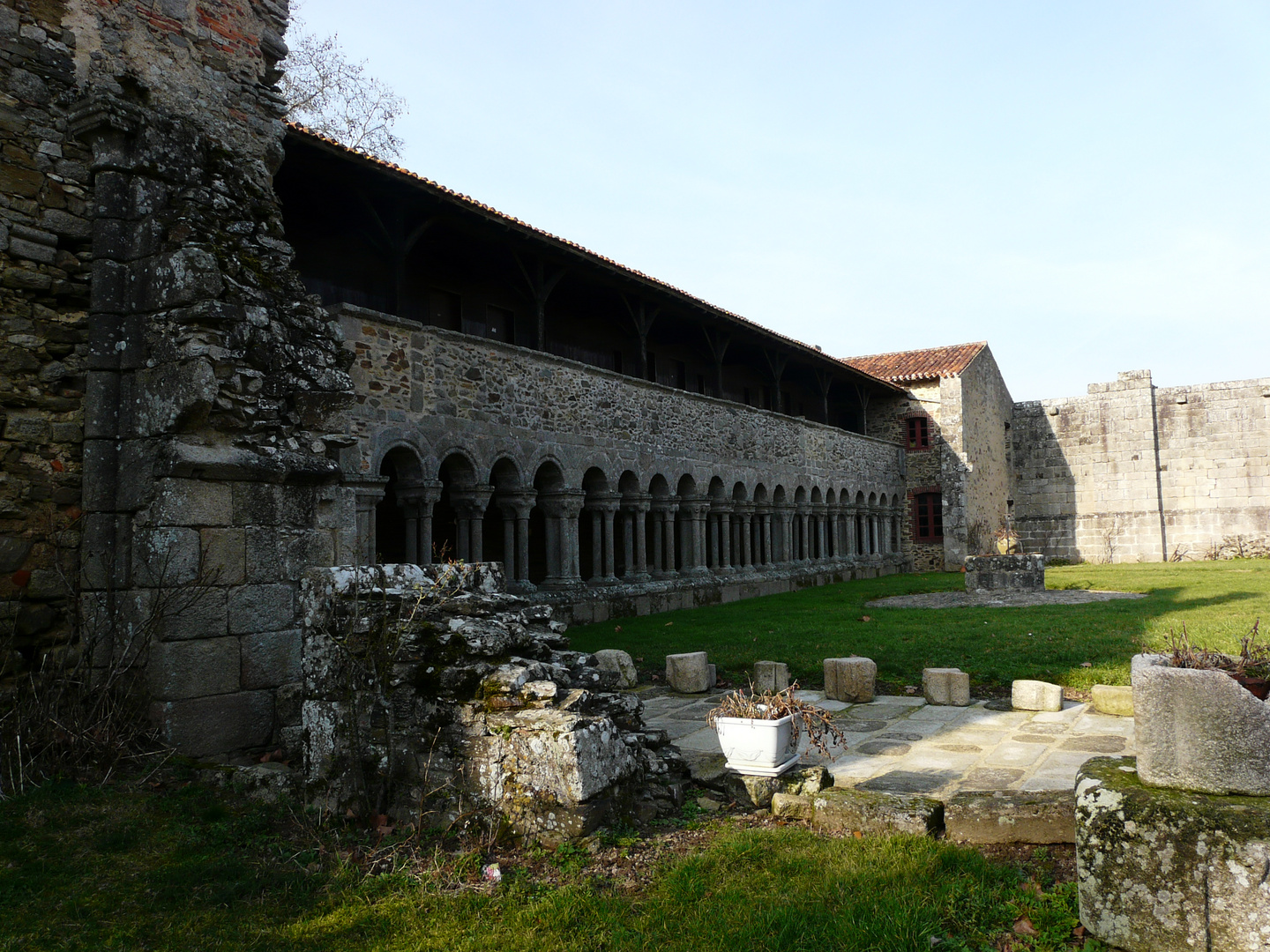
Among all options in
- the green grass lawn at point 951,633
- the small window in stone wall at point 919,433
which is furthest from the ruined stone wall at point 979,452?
the green grass lawn at point 951,633

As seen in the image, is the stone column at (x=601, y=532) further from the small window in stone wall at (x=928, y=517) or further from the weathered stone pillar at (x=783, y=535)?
the small window in stone wall at (x=928, y=517)

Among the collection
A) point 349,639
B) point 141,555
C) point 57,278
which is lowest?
point 349,639

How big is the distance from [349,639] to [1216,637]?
9392 millimetres

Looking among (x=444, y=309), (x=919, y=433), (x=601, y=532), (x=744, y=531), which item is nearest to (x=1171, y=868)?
(x=601, y=532)

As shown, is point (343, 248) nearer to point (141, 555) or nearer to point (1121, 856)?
point (141, 555)

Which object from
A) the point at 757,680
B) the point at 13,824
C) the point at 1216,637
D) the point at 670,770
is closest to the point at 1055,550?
the point at 1216,637

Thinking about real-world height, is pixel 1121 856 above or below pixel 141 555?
below

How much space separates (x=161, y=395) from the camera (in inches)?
215

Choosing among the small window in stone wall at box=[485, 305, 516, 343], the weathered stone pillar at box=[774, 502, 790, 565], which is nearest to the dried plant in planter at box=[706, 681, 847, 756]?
the small window in stone wall at box=[485, 305, 516, 343]

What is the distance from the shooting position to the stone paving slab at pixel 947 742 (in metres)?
5.27

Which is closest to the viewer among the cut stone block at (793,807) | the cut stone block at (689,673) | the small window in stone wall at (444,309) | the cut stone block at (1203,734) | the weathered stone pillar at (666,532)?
the cut stone block at (1203,734)

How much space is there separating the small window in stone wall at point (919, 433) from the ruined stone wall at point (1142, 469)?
5.61 metres

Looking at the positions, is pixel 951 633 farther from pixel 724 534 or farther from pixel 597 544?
pixel 724 534

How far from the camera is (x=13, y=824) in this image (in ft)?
12.7
